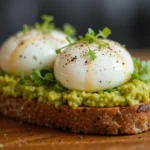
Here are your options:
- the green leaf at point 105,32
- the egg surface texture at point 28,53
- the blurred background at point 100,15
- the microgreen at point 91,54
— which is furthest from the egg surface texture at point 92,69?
the blurred background at point 100,15

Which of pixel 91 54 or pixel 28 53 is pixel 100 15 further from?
pixel 91 54

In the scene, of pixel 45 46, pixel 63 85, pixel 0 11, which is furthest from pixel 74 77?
pixel 0 11

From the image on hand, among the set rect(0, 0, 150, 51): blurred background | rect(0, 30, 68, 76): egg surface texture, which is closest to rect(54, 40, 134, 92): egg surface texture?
rect(0, 30, 68, 76): egg surface texture

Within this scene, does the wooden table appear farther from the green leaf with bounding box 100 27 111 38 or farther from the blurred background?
the blurred background

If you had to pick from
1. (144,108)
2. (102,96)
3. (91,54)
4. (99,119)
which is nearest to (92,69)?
(91,54)

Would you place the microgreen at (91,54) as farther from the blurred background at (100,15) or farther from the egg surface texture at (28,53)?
the blurred background at (100,15)
